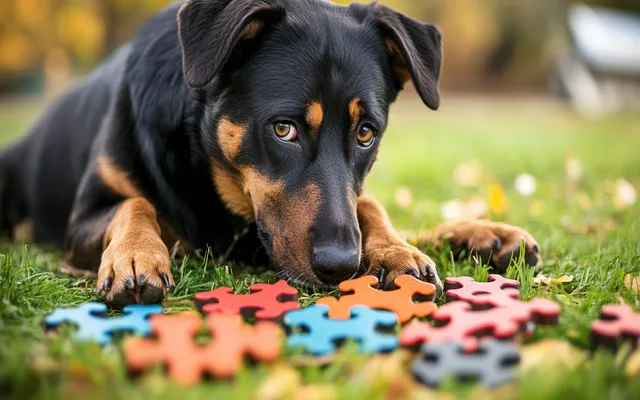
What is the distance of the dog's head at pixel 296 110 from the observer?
107 inches

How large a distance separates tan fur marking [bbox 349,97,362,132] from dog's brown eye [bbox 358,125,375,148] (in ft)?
0.29

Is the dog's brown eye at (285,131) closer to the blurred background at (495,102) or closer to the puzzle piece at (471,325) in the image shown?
the puzzle piece at (471,325)

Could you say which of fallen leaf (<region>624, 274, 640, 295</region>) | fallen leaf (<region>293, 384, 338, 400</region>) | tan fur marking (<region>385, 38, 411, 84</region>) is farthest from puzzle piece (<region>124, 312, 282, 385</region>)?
tan fur marking (<region>385, 38, 411, 84</region>)

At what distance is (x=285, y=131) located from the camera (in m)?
2.96

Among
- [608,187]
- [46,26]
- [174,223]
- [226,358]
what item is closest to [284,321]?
[226,358]

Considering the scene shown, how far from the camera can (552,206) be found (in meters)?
5.16

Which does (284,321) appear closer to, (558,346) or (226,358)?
(226,358)

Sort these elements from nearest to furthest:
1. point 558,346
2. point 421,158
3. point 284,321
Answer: point 558,346 < point 284,321 < point 421,158

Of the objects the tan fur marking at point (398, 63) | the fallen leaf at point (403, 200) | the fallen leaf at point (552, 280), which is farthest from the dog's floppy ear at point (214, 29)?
the fallen leaf at point (403, 200)

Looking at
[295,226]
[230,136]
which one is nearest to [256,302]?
[295,226]

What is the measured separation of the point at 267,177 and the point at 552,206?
3126 mm

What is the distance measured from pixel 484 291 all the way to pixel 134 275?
1457mm

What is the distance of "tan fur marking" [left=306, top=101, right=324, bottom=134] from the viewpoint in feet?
9.58

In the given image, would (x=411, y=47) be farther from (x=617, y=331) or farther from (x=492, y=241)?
(x=617, y=331)
